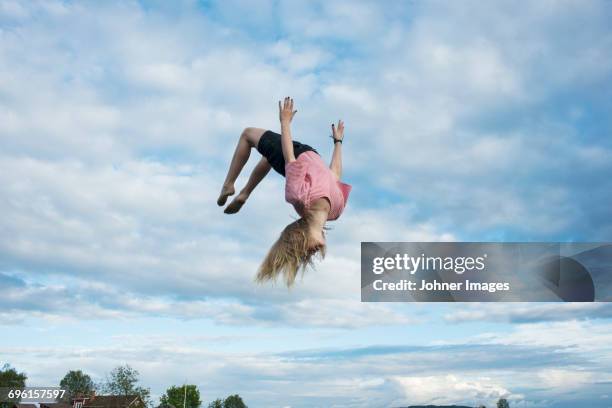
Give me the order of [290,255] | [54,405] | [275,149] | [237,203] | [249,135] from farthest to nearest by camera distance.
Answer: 1. [54,405]
2. [237,203]
3. [249,135]
4. [275,149]
5. [290,255]

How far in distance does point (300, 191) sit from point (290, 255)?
0.55 m

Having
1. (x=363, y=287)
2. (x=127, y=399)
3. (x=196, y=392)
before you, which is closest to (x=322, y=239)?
(x=363, y=287)

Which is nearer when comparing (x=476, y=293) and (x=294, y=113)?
(x=294, y=113)

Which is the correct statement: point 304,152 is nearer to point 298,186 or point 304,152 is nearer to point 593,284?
point 298,186

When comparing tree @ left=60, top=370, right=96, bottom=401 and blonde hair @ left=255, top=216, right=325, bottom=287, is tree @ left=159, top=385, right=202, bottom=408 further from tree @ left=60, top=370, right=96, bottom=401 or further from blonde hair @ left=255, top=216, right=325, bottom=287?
blonde hair @ left=255, top=216, right=325, bottom=287

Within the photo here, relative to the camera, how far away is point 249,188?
663 cm

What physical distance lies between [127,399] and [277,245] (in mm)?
39061

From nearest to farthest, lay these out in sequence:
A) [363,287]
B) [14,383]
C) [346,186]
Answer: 1. [346,186]
2. [363,287]
3. [14,383]

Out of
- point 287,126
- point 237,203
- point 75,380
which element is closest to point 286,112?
point 287,126

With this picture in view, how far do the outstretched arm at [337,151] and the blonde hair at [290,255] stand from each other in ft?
1.85

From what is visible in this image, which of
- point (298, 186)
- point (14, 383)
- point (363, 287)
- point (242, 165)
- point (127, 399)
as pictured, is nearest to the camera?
point (298, 186)

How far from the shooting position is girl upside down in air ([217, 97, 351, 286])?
5.64 metres

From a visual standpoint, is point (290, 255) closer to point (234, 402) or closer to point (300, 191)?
point (300, 191)

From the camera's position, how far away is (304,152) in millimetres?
5910
